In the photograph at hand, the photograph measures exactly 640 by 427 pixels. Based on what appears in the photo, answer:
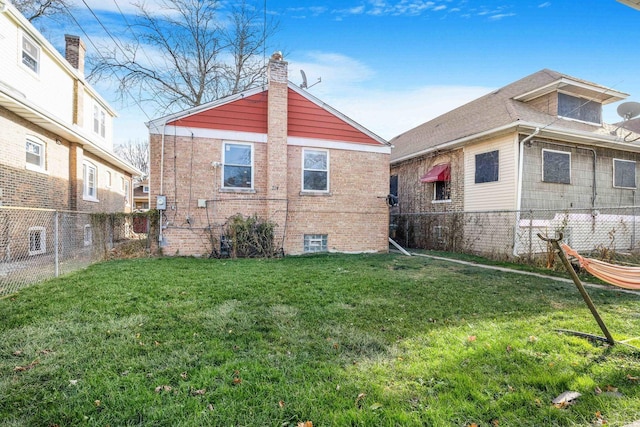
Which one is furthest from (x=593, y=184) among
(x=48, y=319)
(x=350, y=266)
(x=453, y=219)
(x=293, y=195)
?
(x=48, y=319)

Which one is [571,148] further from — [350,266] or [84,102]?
[84,102]

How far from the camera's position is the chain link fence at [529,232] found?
980cm

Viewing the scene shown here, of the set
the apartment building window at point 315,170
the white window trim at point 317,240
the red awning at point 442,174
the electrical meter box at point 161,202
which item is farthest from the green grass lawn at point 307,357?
the red awning at point 442,174

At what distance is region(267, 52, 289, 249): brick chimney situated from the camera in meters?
9.85

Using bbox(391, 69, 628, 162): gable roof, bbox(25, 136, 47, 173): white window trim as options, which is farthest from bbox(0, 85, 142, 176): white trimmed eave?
bbox(391, 69, 628, 162): gable roof

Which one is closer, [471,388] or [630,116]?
[471,388]

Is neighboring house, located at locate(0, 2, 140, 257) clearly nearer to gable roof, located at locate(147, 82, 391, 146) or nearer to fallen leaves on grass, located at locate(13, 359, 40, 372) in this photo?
gable roof, located at locate(147, 82, 391, 146)

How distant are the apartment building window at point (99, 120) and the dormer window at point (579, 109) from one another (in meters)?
19.9

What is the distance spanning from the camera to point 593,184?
11.5 m

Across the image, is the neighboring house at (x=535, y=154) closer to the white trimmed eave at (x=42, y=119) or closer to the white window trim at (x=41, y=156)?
the white trimmed eave at (x=42, y=119)

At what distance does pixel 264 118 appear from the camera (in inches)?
394

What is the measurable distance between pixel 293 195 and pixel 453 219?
20.8 ft

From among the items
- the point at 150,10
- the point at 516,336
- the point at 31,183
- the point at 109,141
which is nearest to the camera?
the point at 516,336

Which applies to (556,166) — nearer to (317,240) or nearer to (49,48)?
(317,240)
